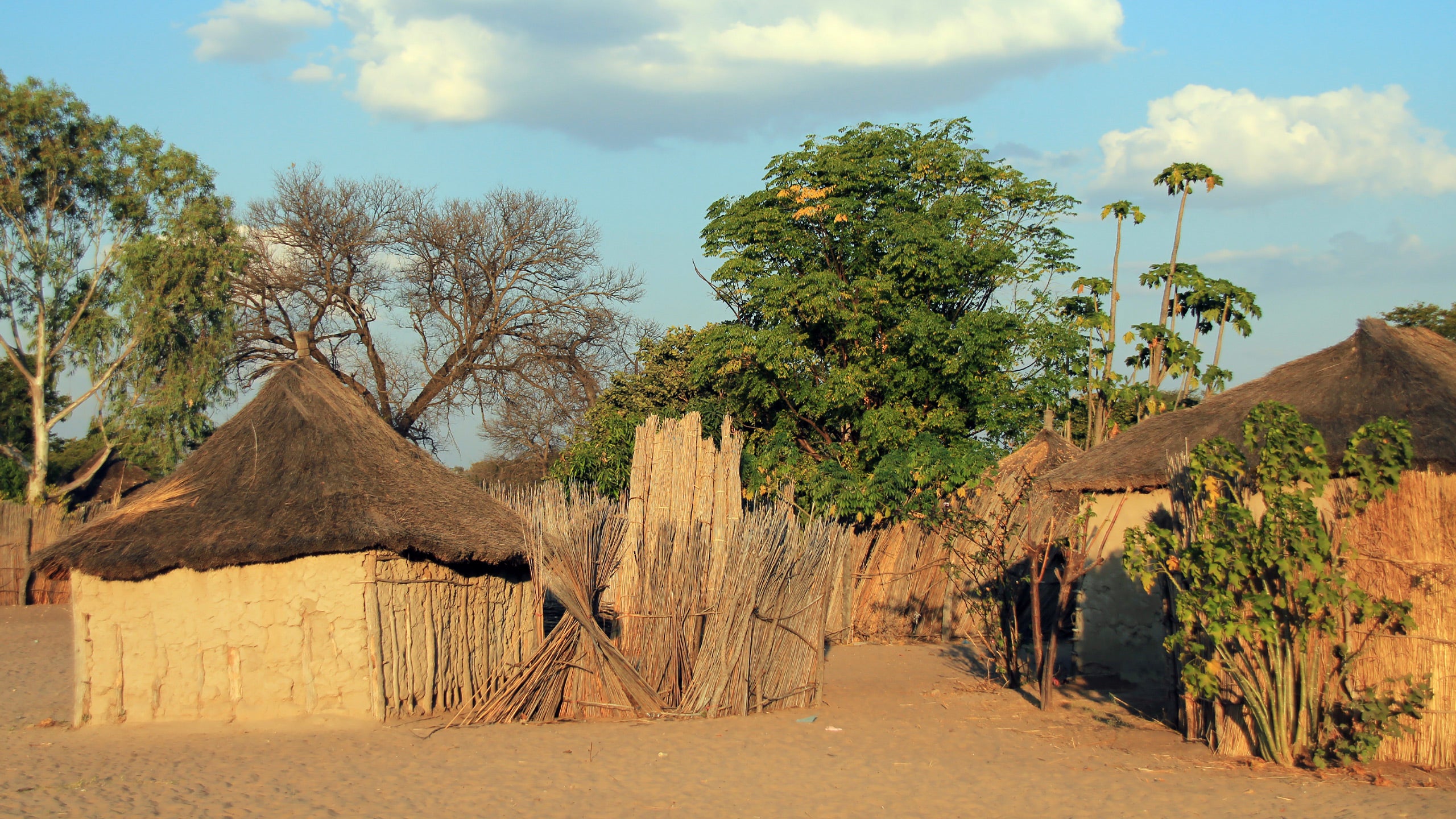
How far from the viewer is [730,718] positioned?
370 inches

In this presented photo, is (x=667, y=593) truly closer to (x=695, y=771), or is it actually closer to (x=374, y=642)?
(x=695, y=771)

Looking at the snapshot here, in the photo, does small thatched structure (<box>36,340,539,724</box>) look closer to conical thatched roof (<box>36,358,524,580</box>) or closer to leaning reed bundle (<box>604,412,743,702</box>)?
conical thatched roof (<box>36,358,524,580</box>)

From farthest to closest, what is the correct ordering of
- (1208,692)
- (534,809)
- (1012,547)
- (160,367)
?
1. (160,367)
2. (1012,547)
3. (1208,692)
4. (534,809)

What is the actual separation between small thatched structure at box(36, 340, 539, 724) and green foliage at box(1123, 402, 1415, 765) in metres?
5.37

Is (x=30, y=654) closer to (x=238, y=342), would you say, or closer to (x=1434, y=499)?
(x=238, y=342)

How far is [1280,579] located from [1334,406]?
2046mm

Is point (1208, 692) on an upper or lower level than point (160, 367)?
lower

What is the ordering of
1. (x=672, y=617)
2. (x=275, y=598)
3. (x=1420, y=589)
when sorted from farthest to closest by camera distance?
(x=672, y=617), (x=275, y=598), (x=1420, y=589)

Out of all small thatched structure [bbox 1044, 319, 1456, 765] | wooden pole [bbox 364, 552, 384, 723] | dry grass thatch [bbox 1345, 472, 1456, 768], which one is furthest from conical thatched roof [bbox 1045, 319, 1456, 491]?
wooden pole [bbox 364, 552, 384, 723]

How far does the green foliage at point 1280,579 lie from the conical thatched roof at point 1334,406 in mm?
543

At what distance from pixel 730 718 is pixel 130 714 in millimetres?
5044

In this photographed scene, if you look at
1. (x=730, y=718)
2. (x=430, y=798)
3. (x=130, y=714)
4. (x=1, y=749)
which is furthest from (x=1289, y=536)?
(x=1, y=749)

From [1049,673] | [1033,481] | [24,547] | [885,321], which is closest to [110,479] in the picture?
[24,547]

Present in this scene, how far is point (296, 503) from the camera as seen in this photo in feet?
29.3
